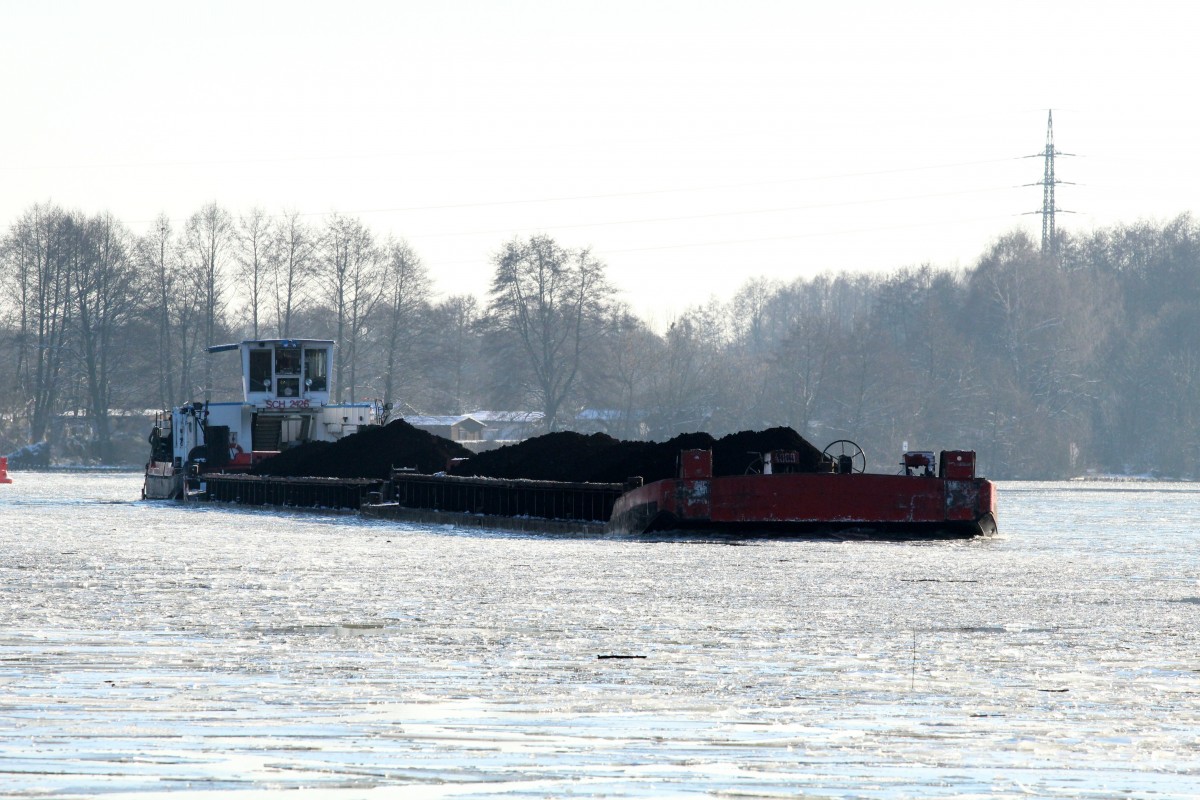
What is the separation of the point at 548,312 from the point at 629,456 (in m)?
68.8

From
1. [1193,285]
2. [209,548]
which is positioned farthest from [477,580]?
[1193,285]

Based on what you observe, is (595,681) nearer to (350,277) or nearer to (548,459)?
(548,459)

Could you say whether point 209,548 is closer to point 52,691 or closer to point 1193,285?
point 52,691

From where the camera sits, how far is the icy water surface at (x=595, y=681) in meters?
6.68

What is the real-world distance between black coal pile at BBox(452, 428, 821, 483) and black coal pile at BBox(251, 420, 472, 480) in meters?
4.48

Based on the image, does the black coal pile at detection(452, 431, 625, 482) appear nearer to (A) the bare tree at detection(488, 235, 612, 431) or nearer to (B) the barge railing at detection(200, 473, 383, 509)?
(B) the barge railing at detection(200, 473, 383, 509)

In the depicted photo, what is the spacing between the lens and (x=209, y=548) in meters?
22.8

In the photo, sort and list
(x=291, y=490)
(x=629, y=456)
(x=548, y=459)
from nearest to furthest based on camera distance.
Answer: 1. (x=629, y=456)
2. (x=548, y=459)
3. (x=291, y=490)

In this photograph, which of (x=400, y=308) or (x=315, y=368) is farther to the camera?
(x=400, y=308)

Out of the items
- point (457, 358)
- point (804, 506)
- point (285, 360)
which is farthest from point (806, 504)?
point (457, 358)

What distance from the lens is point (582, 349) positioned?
101 metres

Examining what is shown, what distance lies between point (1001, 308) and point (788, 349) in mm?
11880

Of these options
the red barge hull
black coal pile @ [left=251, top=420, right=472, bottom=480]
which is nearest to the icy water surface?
the red barge hull

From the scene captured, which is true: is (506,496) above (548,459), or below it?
below
